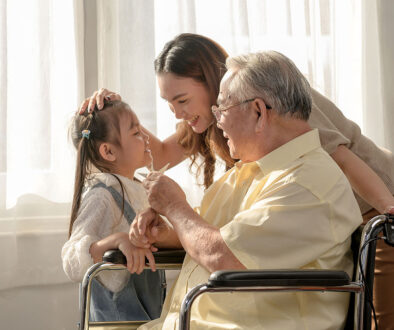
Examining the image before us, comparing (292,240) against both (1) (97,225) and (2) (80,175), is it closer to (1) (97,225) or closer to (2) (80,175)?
(1) (97,225)

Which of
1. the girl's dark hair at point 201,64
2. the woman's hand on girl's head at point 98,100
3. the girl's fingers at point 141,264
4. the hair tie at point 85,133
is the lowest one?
the girl's fingers at point 141,264

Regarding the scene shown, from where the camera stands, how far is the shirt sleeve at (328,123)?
1823mm

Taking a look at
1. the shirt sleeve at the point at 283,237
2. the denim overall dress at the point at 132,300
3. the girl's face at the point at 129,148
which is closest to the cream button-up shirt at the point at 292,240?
the shirt sleeve at the point at 283,237

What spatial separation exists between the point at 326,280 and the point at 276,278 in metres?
0.10

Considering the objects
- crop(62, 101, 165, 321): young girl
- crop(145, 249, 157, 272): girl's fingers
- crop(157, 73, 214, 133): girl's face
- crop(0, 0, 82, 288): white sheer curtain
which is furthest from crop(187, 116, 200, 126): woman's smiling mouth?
crop(0, 0, 82, 288): white sheer curtain

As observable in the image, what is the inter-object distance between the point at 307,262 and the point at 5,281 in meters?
1.73

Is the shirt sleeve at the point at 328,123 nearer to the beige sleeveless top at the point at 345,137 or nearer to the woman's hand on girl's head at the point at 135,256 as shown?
the beige sleeveless top at the point at 345,137

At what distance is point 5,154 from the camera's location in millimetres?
2771

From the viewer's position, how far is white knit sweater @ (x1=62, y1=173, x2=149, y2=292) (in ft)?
6.24

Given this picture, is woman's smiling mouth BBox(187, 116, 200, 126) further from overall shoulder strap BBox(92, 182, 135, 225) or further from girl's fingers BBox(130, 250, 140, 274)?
girl's fingers BBox(130, 250, 140, 274)

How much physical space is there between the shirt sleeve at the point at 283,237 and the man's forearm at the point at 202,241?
0.02 meters

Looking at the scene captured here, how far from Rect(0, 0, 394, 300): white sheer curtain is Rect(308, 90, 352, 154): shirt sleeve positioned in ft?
3.62

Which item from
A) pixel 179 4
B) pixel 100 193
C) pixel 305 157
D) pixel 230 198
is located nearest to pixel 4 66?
pixel 179 4

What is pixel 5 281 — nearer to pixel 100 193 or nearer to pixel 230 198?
pixel 100 193
